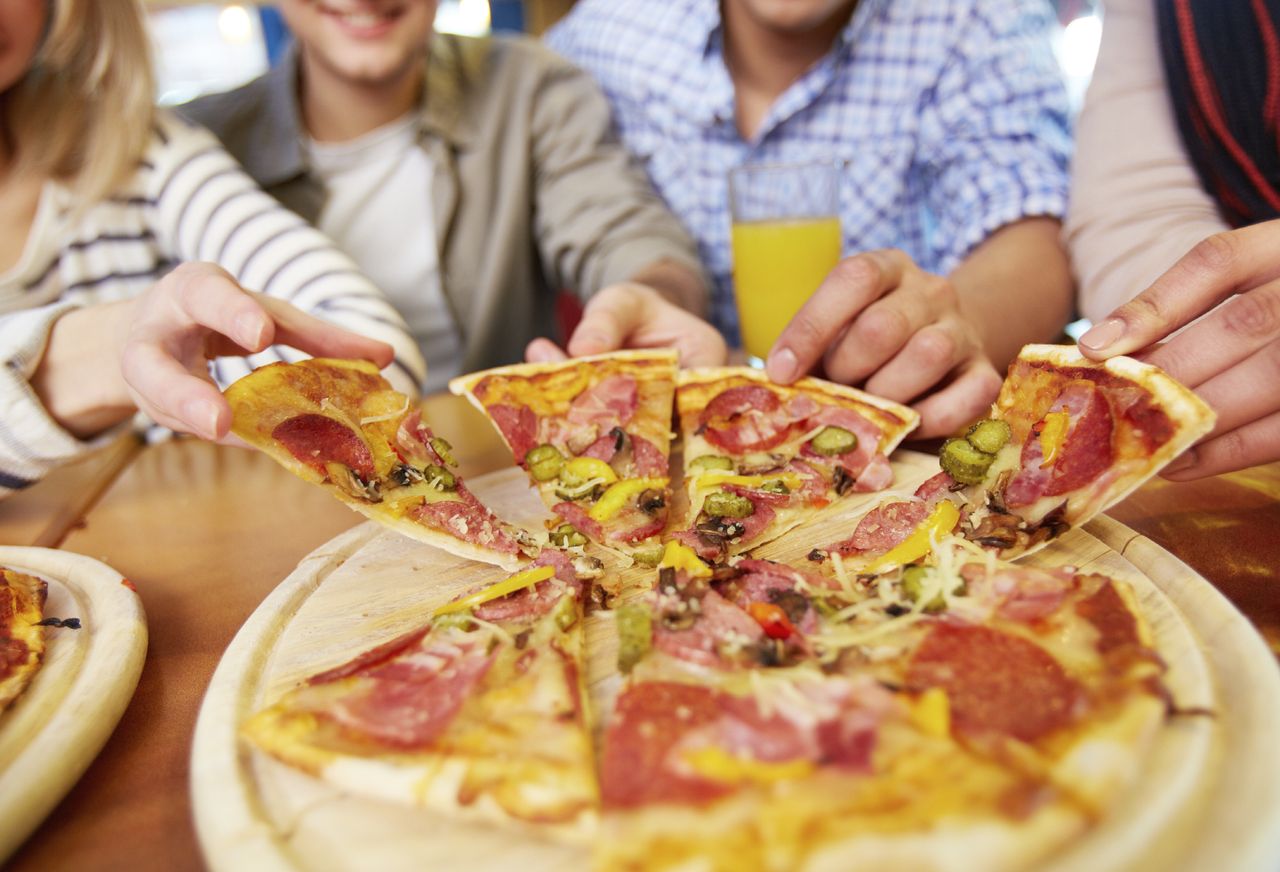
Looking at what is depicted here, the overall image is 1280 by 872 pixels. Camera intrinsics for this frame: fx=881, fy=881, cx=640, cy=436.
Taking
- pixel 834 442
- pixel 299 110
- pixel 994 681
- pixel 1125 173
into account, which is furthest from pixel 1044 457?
pixel 299 110

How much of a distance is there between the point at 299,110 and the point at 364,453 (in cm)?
→ 250

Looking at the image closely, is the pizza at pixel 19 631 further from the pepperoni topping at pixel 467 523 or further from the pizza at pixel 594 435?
the pizza at pixel 594 435

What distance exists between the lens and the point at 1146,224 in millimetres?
2893

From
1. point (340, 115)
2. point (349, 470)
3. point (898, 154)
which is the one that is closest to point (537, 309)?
point (340, 115)

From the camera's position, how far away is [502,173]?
418cm

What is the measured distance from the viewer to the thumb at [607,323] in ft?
9.01

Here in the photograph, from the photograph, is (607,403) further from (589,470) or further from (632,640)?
(632,640)

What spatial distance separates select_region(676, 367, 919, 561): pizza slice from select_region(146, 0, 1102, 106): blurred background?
880cm

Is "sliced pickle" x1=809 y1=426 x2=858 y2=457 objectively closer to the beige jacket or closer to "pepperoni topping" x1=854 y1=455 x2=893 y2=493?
"pepperoni topping" x1=854 y1=455 x2=893 y2=493

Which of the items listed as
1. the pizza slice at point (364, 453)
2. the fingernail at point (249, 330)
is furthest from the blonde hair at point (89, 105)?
the fingernail at point (249, 330)

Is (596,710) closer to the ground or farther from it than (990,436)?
closer to the ground

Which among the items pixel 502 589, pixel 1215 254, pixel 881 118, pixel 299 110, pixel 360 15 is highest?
pixel 360 15

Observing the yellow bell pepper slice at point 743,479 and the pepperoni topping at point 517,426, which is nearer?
the yellow bell pepper slice at point 743,479

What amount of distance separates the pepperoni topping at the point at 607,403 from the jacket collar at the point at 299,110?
6.30ft
